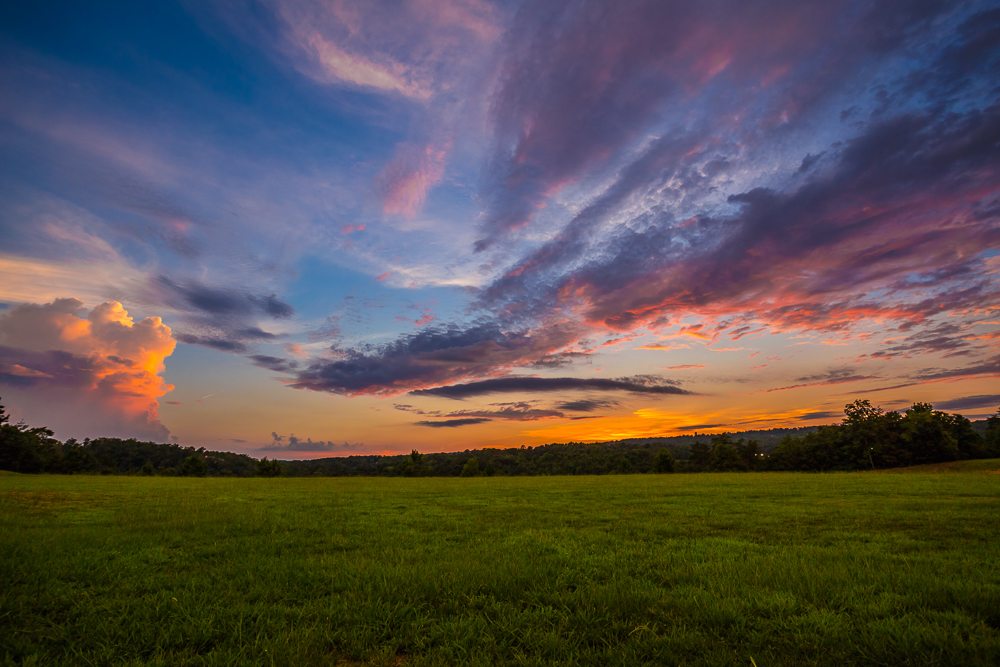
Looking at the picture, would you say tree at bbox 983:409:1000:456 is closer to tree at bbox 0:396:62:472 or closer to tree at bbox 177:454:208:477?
tree at bbox 177:454:208:477

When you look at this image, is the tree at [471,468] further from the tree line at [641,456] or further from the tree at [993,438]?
the tree at [993,438]

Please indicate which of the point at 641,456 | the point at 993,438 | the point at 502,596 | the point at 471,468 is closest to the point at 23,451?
the point at 471,468

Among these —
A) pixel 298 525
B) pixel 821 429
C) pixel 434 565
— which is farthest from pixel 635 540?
pixel 821 429

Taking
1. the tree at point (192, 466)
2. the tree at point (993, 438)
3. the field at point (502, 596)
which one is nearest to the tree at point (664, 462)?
the tree at point (993, 438)

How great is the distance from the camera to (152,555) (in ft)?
30.4

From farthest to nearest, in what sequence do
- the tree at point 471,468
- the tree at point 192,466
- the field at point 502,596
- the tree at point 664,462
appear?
the tree at point 471,468 < the tree at point 192,466 < the tree at point 664,462 < the field at point 502,596

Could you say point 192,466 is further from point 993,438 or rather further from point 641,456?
point 993,438

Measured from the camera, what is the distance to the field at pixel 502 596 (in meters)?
4.70

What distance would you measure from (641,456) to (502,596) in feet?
465

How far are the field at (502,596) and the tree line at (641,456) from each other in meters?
101

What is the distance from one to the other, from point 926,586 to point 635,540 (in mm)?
5745

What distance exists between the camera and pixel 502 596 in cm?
657

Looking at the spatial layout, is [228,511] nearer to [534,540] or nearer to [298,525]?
[298,525]

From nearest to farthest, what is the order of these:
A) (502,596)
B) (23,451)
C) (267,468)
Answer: (502,596)
(23,451)
(267,468)
